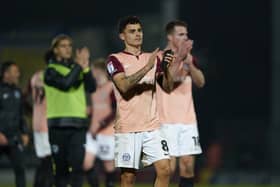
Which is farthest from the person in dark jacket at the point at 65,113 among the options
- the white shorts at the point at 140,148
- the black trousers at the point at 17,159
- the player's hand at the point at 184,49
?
the white shorts at the point at 140,148

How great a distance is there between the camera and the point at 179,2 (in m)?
25.9

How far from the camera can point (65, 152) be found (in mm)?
15250

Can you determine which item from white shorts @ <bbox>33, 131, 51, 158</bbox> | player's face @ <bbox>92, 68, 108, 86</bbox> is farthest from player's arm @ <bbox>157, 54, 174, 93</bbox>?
player's face @ <bbox>92, 68, 108, 86</bbox>

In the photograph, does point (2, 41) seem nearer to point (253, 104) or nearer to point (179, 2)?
point (179, 2)

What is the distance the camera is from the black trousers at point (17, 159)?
15875 mm

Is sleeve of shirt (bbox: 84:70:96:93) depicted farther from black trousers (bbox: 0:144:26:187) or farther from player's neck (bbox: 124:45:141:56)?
player's neck (bbox: 124:45:141:56)

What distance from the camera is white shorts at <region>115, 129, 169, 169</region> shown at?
12.9 m

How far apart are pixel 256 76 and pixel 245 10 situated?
1.59 meters

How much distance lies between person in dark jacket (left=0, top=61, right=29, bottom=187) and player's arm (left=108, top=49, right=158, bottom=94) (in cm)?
376

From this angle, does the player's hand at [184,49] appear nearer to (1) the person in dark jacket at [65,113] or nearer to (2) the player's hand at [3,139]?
(1) the person in dark jacket at [65,113]

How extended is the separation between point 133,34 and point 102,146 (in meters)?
5.44

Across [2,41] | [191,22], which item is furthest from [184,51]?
[191,22]

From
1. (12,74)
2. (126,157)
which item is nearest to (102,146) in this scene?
(12,74)

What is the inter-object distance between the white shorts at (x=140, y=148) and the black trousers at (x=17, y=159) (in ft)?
10.6
